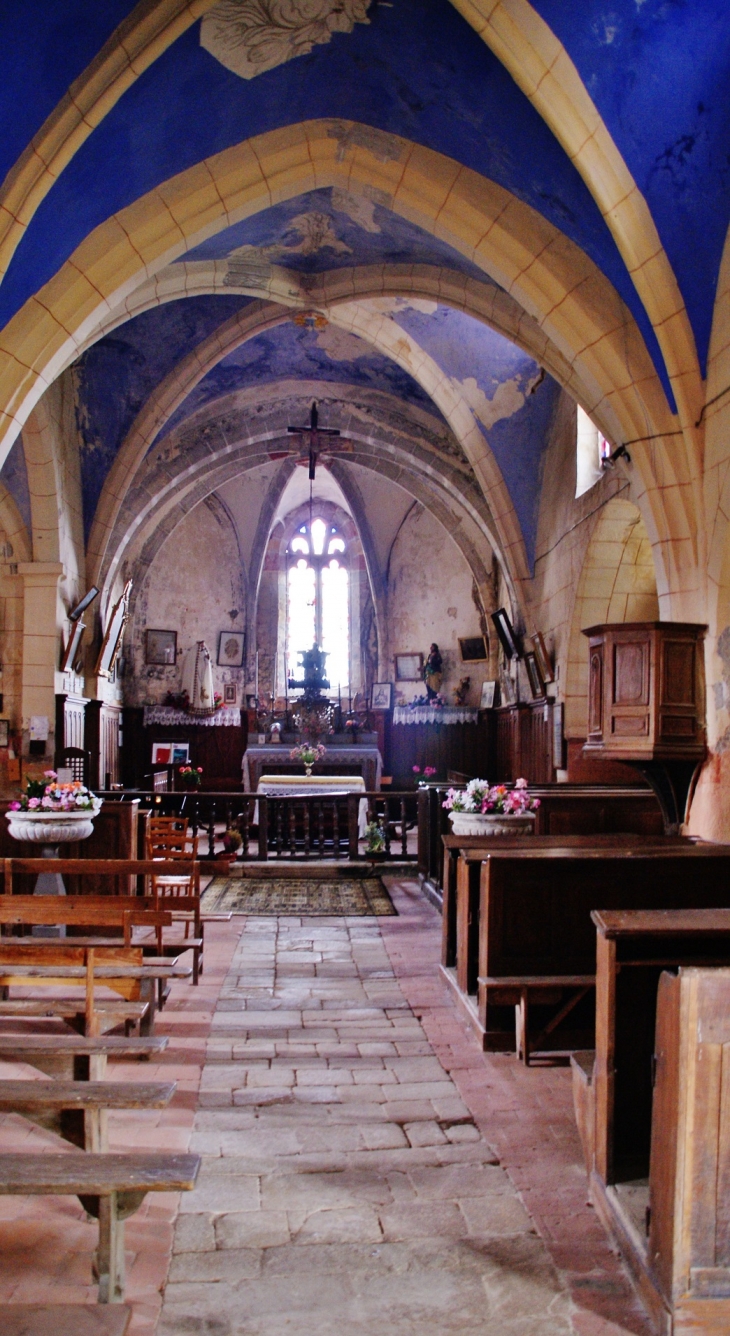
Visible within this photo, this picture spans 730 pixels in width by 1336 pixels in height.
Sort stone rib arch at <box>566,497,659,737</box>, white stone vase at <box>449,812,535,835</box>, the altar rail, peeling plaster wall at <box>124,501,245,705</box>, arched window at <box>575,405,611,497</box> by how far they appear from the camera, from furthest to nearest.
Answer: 1. peeling plaster wall at <box>124,501,245,705</box>
2. the altar rail
3. arched window at <box>575,405,611,497</box>
4. stone rib arch at <box>566,497,659,737</box>
5. white stone vase at <box>449,812,535,835</box>

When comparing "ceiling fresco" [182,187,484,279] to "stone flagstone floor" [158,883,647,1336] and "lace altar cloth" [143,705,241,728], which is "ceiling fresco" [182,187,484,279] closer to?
"stone flagstone floor" [158,883,647,1336]

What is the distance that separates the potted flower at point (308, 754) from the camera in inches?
564

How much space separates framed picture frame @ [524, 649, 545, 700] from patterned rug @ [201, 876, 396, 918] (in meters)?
3.60

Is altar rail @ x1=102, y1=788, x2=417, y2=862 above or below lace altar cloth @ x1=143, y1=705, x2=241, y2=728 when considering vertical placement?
below

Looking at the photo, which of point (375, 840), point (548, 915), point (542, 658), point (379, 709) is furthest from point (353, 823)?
point (379, 709)

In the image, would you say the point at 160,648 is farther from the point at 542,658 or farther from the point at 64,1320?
the point at 64,1320

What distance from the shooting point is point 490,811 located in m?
7.48

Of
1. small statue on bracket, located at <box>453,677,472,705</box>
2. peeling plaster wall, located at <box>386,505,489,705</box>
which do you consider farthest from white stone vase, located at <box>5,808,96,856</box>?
peeling plaster wall, located at <box>386,505,489,705</box>

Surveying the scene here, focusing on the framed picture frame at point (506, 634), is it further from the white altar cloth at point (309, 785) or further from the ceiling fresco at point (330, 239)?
the ceiling fresco at point (330, 239)

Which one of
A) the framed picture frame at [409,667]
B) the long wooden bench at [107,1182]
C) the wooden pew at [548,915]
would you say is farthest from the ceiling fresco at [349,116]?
the framed picture frame at [409,667]

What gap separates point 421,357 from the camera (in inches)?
499

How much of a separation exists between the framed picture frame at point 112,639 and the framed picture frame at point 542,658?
6.44 m

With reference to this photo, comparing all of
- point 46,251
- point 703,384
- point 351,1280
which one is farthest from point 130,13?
point 351,1280

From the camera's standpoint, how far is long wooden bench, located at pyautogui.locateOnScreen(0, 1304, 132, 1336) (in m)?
1.94
